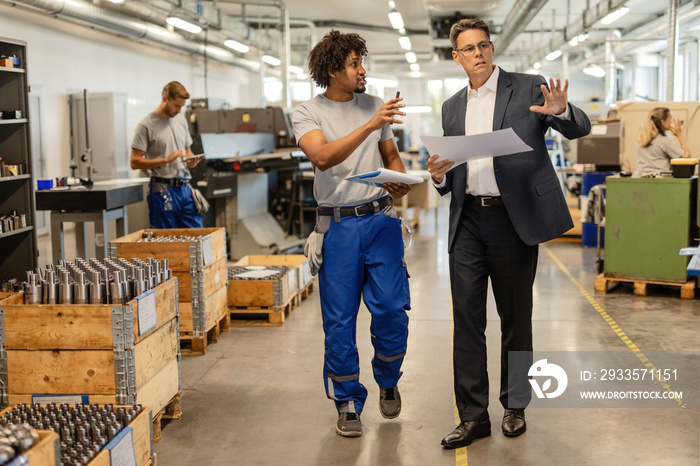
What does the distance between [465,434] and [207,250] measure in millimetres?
2225

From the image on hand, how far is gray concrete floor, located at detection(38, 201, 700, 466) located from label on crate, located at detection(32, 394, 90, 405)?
0.42 metres

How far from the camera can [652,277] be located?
6176 millimetres

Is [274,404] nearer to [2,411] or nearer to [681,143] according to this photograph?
[2,411]

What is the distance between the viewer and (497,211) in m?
2.98

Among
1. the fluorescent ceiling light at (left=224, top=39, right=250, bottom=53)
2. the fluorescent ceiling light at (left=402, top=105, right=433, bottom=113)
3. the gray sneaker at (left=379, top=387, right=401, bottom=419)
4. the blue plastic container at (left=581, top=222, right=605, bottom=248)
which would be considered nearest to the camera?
the gray sneaker at (left=379, top=387, right=401, bottom=419)

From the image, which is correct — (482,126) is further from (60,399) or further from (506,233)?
(60,399)

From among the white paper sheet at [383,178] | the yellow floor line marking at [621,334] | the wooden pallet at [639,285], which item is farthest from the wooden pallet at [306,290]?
the white paper sheet at [383,178]

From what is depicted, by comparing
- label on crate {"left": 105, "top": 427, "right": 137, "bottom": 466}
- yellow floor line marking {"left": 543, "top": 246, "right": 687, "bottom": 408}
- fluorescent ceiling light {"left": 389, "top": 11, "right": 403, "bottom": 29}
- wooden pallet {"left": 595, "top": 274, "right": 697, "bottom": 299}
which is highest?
fluorescent ceiling light {"left": 389, "top": 11, "right": 403, "bottom": 29}

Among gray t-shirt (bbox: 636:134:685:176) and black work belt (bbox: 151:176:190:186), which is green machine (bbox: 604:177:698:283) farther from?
black work belt (bbox: 151:176:190:186)

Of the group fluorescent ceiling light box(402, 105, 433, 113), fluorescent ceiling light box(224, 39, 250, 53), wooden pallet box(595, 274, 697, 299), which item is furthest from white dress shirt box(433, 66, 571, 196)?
fluorescent ceiling light box(402, 105, 433, 113)

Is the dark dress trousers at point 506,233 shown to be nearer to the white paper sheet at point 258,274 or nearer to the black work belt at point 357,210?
the black work belt at point 357,210

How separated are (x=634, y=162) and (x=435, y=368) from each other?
6.06 meters

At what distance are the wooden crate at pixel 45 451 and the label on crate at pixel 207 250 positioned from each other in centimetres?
259

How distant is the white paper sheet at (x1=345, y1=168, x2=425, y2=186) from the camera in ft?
9.17
